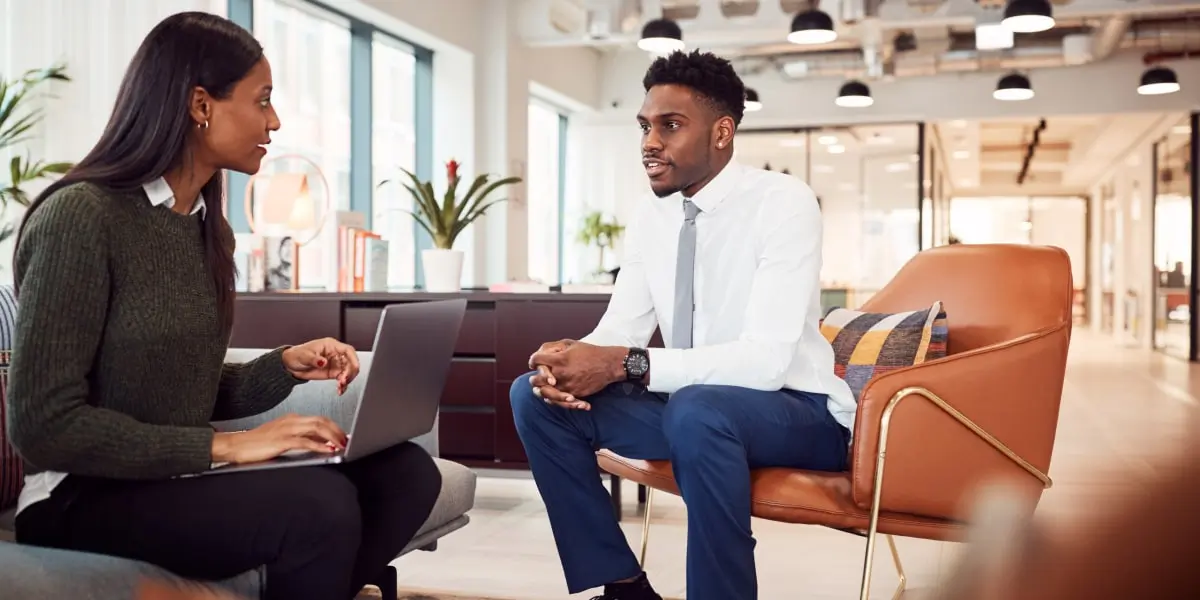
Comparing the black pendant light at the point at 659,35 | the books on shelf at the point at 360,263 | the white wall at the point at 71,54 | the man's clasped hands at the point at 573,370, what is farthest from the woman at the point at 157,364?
the black pendant light at the point at 659,35

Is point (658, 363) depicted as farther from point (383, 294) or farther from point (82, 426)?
point (383, 294)

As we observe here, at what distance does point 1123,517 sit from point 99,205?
Result: 4.84 ft

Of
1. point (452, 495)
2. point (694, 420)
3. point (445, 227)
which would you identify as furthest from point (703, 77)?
point (445, 227)

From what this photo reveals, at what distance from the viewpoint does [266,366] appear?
189 cm

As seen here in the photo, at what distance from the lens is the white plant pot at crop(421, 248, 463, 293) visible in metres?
4.11

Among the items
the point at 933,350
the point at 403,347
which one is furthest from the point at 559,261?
the point at 403,347

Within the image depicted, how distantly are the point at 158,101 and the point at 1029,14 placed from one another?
6105 mm

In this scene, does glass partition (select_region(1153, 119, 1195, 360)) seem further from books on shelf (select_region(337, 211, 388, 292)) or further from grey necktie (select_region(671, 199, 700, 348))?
grey necktie (select_region(671, 199, 700, 348))

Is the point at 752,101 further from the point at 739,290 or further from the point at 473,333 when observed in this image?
the point at 739,290

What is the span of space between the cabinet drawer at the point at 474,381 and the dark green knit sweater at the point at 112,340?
2.23m

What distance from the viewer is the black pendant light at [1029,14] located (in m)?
6.58

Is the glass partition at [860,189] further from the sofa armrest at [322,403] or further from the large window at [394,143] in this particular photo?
the sofa armrest at [322,403]

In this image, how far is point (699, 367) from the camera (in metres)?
2.16

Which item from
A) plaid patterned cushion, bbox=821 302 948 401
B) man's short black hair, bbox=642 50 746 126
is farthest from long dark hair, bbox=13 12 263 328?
plaid patterned cushion, bbox=821 302 948 401
